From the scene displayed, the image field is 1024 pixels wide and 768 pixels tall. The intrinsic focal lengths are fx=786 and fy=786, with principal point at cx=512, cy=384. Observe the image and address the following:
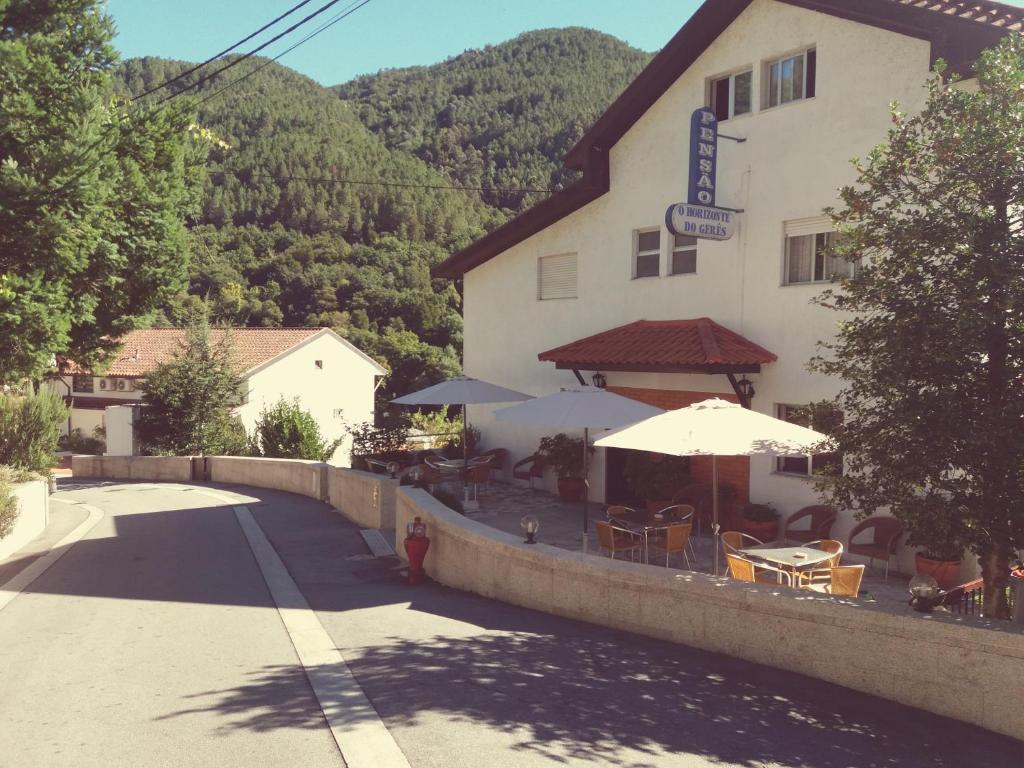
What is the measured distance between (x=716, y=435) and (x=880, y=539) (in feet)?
12.7

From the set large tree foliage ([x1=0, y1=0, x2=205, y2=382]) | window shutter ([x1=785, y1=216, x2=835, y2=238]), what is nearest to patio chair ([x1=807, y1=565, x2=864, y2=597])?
window shutter ([x1=785, y1=216, x2=835, y2=238])

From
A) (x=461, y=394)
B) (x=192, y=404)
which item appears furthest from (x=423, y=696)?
(x=192, y=404)

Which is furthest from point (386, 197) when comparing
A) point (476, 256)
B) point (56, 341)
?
point (56, 341)

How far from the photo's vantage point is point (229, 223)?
82.3 m

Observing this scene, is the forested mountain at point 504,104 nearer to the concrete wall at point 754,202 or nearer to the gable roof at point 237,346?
the gable roof at point 237,346

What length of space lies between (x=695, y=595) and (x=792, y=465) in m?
5.76

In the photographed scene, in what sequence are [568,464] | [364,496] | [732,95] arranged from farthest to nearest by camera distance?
[364,496], [568,464], [732,95]

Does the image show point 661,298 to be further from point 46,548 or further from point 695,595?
point 46,548

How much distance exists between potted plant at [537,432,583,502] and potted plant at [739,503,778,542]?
13.2ft

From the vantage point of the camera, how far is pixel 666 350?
12766 mm

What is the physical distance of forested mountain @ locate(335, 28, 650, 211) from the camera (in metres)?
95.8

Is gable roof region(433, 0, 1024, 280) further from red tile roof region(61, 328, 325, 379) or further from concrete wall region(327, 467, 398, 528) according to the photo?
red tile roof region(61, 328, 325, 379)

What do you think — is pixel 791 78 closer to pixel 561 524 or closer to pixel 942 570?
pixel 942 570

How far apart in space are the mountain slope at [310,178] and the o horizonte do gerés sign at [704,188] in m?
70.1
